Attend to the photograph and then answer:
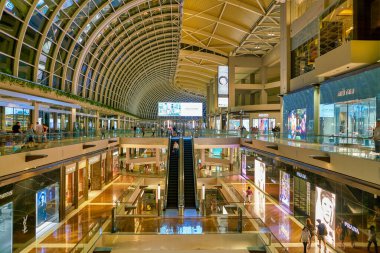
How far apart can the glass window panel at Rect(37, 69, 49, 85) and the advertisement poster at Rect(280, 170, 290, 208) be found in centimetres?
1696

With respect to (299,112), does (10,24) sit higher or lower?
higher

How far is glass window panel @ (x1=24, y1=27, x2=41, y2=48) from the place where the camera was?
20.3 m

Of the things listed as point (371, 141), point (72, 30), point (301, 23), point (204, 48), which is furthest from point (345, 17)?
point (204, 48)

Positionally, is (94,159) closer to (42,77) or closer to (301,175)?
(42,77)

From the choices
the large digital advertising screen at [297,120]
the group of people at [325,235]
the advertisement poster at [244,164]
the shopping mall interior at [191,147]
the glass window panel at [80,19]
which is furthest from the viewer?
the advertisement poster at [244,164]

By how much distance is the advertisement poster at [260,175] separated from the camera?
23.6m

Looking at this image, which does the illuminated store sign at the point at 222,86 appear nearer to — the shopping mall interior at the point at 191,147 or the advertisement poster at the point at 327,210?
the shopping mall interior at the point at 191,147

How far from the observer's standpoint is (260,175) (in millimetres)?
24516

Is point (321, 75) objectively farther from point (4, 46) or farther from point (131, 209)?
point (4, 46)

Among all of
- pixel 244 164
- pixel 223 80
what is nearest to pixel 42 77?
pixel 244 164

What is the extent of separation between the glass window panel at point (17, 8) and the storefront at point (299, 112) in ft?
52.5

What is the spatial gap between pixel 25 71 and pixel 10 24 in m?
3.56

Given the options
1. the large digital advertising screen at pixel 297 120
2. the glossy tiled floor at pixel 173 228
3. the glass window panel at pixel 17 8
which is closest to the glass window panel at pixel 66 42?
the glass window panel at pixel 17 8

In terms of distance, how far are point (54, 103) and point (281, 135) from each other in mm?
16122
